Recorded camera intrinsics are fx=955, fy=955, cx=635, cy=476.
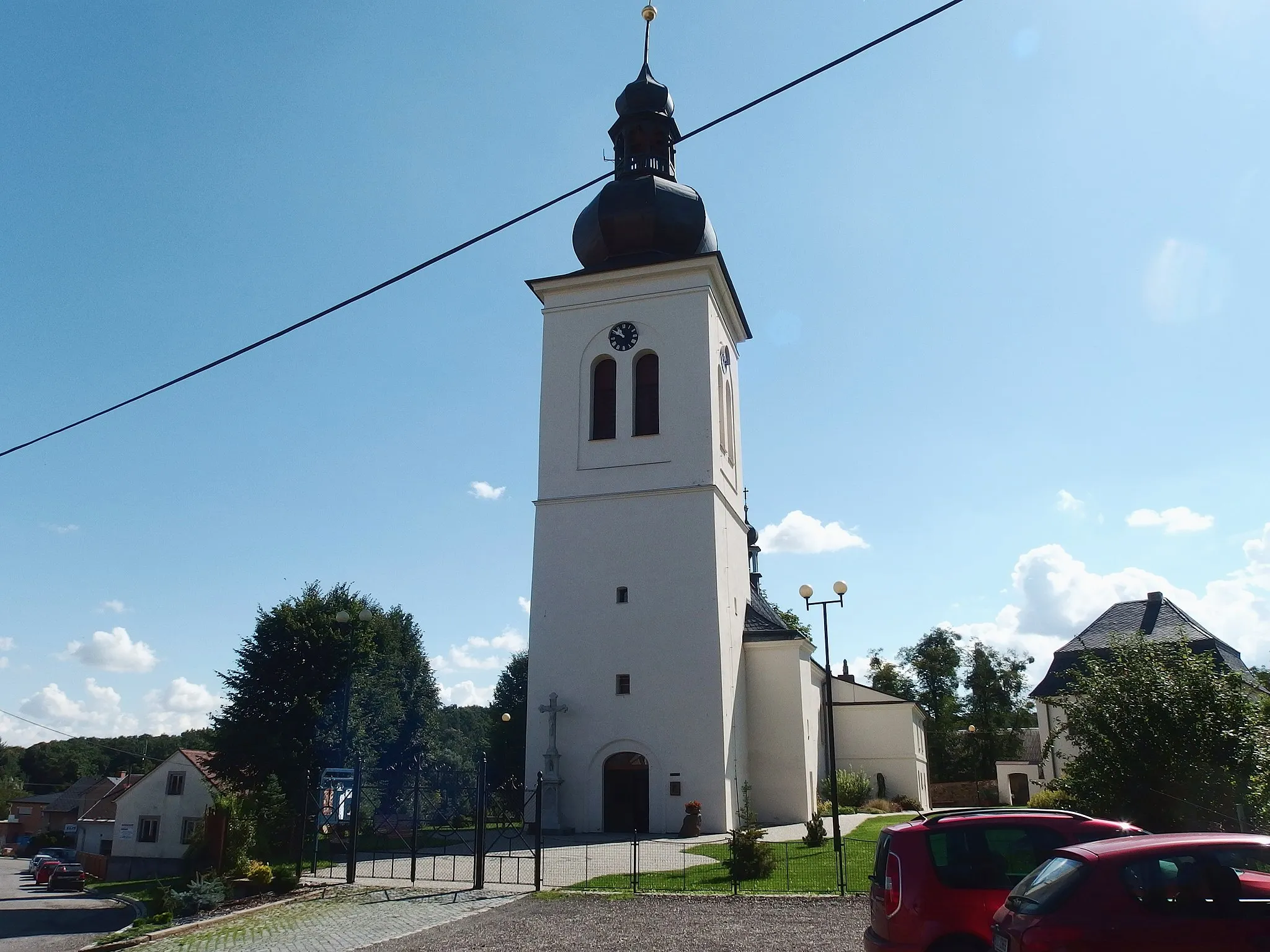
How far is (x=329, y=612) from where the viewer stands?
33.1m

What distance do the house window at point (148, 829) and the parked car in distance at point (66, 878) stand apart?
3147mm

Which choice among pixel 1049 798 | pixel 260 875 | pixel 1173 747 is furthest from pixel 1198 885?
pixel 1049 798

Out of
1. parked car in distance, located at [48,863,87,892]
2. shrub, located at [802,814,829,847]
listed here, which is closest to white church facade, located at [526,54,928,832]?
shrub, located at [802,814,829,847]

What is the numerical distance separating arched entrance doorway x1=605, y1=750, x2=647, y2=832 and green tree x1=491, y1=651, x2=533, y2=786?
775 inches

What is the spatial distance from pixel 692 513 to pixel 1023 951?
2289cm

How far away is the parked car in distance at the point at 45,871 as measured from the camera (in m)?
40.4

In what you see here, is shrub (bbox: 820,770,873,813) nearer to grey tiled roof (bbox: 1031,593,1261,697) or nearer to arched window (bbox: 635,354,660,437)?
grey tiled roof (bbox: 1031,593,1261,697)

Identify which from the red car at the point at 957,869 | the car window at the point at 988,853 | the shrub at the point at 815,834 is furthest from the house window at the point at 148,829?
the car window at the point at 988,853

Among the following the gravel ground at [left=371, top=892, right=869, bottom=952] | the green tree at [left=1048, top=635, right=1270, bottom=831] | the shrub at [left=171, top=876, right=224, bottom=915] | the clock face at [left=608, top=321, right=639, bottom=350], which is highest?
the clock face at [left=608, top=321, right=639, bottom=350]

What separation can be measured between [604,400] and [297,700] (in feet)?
46.1

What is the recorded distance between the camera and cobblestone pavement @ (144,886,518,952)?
12.2m

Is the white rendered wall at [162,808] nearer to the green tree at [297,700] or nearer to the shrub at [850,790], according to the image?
the green tree at [297,700]

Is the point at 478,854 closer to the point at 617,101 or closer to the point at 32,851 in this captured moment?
the point at 617,101

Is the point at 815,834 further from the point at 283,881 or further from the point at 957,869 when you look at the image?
the point at 957,869
